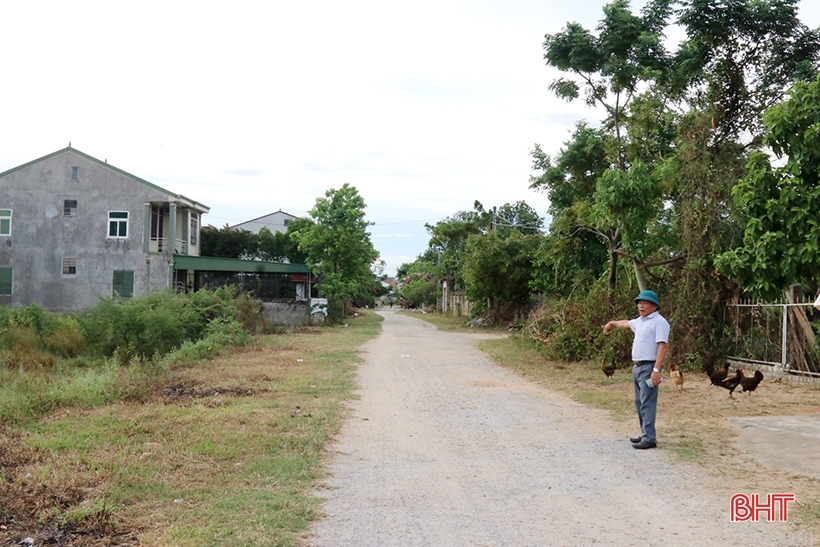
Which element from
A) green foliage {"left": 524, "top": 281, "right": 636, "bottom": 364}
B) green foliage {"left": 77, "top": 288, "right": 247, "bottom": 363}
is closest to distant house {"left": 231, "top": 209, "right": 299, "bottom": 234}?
green foliage {"left": 77, "top": 288, "right": 247, "bottom": 363}

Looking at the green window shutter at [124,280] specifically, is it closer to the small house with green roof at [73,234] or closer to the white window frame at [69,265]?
the small house with green roof at [73,234]

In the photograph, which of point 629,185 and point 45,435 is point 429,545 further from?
point 629,185

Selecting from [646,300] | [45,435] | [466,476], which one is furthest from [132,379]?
[646,300]

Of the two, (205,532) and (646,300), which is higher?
(646,300)

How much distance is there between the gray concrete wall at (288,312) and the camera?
3203 cm

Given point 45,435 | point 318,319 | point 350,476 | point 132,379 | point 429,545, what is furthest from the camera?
point 318,319

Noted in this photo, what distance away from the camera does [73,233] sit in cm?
3450

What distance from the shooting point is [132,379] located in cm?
1167

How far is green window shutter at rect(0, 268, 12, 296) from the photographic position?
34.6m

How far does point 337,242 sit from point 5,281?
16.2 meters

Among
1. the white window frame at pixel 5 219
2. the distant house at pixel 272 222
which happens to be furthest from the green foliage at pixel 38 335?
the distant house at pixel 272 222

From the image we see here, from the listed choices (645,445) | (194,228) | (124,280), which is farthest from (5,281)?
(645,445)

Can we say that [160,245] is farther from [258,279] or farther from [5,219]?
[5,219]

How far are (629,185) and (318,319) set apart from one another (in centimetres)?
2370
